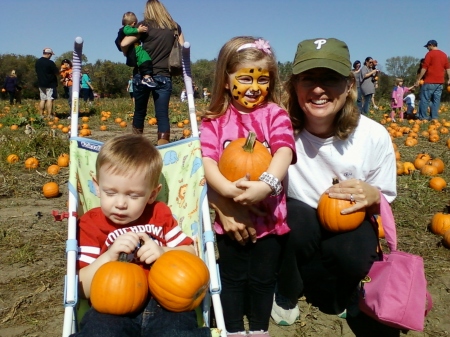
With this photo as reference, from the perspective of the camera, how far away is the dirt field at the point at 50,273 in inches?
113

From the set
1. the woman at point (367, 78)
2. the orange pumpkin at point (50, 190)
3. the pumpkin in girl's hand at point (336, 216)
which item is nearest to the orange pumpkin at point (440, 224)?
the pumpkin in girl's hand at point (336, 216)

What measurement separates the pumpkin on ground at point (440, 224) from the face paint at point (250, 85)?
8.06ft

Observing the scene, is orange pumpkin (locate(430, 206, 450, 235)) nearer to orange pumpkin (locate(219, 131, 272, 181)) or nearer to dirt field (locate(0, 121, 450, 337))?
dirt field (locate(0, 121, 450, 337))

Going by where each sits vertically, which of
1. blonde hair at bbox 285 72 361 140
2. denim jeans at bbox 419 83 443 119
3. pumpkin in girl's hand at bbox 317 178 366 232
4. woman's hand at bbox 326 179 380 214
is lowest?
pumpkin in girl's hand at bbox 317 178 366 232

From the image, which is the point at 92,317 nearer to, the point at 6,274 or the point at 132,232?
the point at 132,232

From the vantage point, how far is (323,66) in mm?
2574

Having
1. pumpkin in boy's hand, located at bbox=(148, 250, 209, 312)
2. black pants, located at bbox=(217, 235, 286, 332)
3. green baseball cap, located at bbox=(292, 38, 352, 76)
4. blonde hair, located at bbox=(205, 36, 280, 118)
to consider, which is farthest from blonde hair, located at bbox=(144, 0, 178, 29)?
pumpkin in boy's hand, located at bbox=(148, 250, 209, 312)

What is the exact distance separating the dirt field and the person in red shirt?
35.4 inches

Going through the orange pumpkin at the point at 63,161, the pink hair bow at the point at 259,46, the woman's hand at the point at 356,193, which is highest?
the pink hair bow at the point at 259,46

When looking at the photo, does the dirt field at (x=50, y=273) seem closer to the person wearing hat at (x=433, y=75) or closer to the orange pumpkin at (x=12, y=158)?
the orange pumpkin at (x=12, y=158)

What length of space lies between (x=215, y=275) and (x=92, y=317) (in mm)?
608

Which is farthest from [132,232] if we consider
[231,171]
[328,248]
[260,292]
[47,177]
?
[47,177]

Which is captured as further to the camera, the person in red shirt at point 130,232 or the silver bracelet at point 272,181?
the silver bracelet at point 272,181

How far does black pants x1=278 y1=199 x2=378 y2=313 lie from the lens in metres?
2.81
